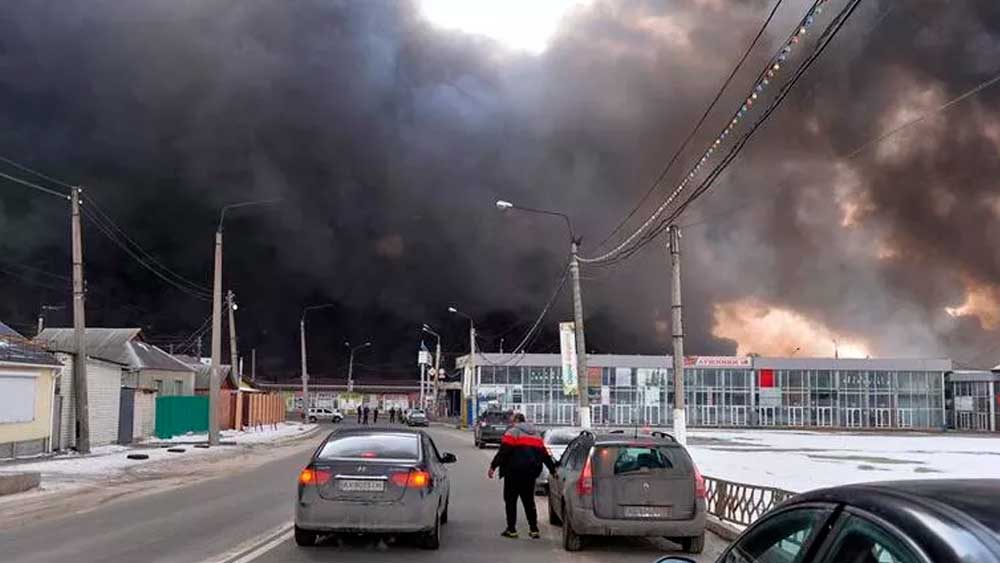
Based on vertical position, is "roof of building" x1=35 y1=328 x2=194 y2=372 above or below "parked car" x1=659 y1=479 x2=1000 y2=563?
above

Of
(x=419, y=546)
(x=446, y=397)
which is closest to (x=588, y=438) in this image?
(x=419, y=546)

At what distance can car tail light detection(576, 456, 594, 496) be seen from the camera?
11.5 m

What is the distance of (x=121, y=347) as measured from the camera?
49.6 m

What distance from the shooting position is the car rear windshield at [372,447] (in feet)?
38.7

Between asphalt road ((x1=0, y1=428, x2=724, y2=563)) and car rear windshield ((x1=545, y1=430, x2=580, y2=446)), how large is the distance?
6.50 meters

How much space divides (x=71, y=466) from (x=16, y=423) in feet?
13.3

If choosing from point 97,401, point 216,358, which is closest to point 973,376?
point 216,358

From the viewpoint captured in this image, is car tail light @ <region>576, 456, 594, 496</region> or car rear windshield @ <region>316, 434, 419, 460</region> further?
car rear windshield @ <region>316, 434, 419, 460</region>

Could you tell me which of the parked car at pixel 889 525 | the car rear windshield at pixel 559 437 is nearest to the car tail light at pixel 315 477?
the parked car at pixel 889 525

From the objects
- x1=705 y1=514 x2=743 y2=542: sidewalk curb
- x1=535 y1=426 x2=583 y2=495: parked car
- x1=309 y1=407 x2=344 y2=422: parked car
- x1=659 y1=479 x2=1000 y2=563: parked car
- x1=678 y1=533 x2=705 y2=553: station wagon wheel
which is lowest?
x1=309 y1=407 x2=344 y2=422: parked car

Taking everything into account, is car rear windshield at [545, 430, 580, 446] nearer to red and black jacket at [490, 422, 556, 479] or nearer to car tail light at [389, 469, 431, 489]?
red and black jacket at [490, 422, 556, 479]

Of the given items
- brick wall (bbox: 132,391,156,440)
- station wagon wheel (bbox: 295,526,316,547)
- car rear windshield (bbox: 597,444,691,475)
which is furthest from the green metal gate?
car rear windshield (bbox: 597,444,691,475)

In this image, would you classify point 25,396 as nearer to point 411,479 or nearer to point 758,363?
point 411,479

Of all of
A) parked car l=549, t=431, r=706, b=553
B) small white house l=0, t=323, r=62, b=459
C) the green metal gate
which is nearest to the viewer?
parked car l=549, t=431, r=706, b=553
